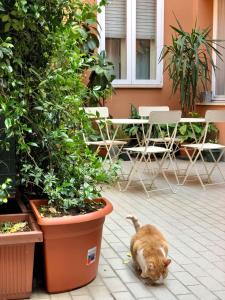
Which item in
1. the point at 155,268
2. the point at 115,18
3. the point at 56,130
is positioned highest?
the point at 115,18

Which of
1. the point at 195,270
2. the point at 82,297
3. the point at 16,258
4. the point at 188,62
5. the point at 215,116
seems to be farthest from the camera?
the point at 188,62

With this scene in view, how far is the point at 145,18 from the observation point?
343 inches

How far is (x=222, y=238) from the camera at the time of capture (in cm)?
369

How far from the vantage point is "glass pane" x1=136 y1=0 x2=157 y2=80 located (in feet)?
28.5

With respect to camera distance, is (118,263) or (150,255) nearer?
(150,255)

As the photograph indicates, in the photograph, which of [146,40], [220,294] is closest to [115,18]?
[146,40]

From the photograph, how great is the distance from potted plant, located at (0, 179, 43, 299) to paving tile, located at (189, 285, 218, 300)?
3.21ft

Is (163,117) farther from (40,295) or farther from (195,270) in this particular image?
(40,295)

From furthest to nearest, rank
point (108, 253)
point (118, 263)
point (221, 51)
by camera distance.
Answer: point (221, 51) → point (108, 253) → point (118, 263)

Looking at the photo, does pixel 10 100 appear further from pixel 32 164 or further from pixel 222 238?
pixel 222 238

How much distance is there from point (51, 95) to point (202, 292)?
152 centimetres

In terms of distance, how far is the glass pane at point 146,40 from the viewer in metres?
8.67

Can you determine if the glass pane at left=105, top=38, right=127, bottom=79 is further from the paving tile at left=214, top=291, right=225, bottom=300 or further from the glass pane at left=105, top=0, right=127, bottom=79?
the paving tile at left=214, top=291, right=225, bottom=300

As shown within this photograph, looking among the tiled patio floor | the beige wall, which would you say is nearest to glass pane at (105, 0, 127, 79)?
the beige wall
